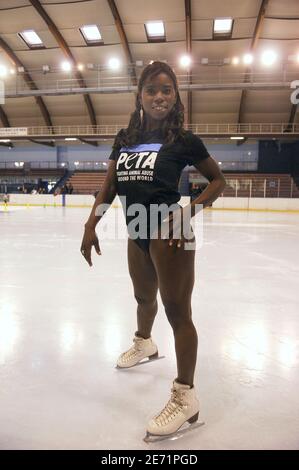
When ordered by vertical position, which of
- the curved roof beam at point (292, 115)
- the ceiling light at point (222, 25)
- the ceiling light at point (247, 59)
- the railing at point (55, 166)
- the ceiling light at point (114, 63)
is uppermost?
the ceiling light at point (222, 25)

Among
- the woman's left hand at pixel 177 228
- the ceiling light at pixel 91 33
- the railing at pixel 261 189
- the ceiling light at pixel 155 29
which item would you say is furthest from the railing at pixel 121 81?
the woman's left hand at pixel 177 228

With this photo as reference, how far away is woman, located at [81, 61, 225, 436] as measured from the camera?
5.40 ft

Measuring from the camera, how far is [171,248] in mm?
1633

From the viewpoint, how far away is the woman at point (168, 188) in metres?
1.65

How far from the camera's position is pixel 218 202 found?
2042cm

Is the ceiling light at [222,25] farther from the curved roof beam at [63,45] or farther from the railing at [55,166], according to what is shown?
the railing at [55,166]

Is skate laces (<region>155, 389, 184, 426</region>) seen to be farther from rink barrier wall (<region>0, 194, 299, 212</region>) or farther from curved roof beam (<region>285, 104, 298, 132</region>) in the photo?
curved roof beam (<region>285, 104, 298, 132</region>)

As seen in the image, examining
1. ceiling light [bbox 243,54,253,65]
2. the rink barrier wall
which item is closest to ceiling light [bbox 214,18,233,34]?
ceiling light [bbox 243,54,253,65]

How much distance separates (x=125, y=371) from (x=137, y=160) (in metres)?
1.31

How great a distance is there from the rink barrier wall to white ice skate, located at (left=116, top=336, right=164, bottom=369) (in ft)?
52.7

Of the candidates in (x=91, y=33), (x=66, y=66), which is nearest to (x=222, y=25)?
(x=91, y=33)

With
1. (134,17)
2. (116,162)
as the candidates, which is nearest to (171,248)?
(116,162)

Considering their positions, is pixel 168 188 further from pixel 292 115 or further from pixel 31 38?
pixel 292 115

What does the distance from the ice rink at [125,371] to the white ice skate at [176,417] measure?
4 centimetres
